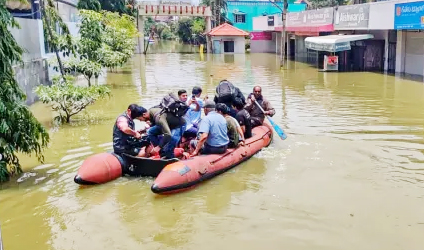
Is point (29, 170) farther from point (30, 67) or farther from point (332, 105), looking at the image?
point (332, 105)

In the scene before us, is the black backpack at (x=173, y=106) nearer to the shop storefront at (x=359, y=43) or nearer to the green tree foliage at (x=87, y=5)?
the shop storefront at (x=359, y=43)

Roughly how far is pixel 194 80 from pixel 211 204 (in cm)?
1775

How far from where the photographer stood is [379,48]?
2855 centimetres

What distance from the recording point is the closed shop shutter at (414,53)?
23.8 m

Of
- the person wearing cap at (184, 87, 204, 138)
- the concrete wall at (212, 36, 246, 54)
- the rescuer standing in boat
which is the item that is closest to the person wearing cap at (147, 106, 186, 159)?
the person wearing cap at (184, 87, 204, 138)

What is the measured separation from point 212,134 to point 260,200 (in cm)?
166

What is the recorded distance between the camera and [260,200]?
7910 mm

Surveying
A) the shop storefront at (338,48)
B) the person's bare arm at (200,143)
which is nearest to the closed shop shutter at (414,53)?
the shop storefront at (338,48)

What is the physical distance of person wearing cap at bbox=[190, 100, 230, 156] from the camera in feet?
28.8

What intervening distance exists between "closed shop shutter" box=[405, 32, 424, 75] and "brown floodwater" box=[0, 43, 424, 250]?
1139 centimetres

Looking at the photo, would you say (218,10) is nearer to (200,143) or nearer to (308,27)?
(308,27)

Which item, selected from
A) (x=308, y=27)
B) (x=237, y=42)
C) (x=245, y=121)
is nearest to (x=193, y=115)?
(x=245, y=121)

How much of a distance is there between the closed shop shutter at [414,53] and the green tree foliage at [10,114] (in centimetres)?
2023

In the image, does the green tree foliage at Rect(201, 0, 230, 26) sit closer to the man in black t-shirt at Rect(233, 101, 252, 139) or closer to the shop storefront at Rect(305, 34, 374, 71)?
the shop storefront at Rect(305, 34, 374, 71)
